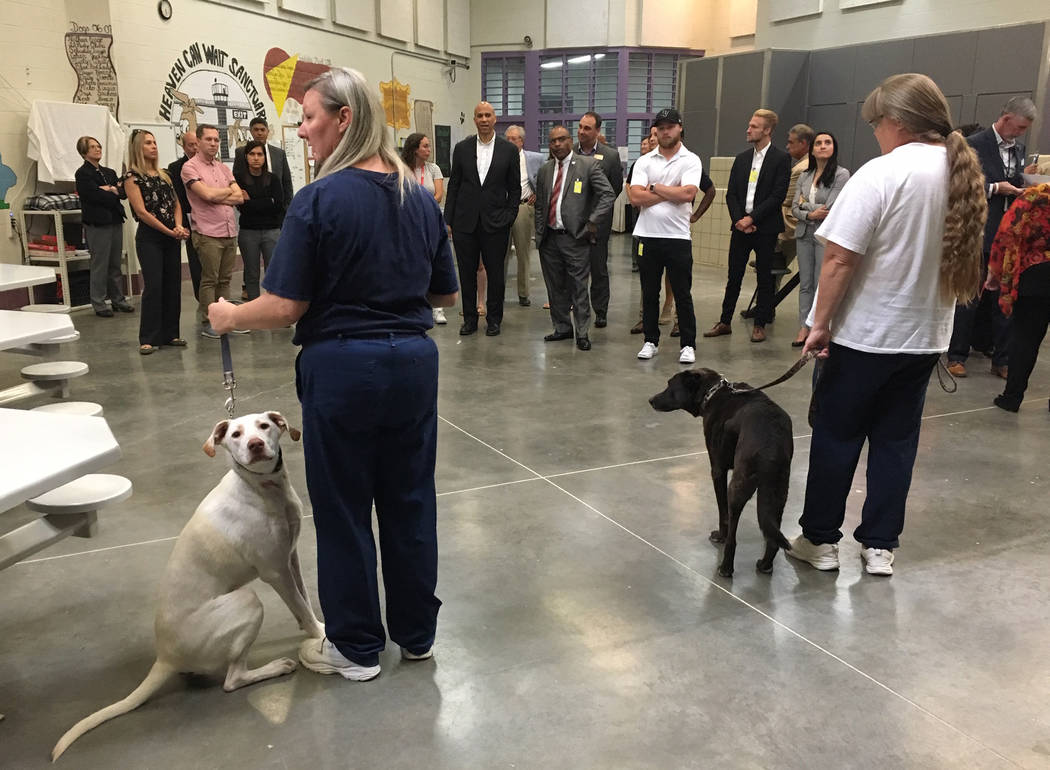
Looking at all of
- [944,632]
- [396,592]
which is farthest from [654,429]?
[396,592]

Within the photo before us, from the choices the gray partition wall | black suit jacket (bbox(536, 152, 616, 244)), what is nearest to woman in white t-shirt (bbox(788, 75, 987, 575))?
black suit jacket (bbox(536, 152, 616, 244))

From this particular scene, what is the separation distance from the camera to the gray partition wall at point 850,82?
9.07m

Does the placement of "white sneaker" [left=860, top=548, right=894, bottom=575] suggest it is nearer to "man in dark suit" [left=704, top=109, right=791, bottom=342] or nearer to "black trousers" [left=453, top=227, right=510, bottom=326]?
"man in dark suit" [left=704, top=109, right=791, bottom=342]

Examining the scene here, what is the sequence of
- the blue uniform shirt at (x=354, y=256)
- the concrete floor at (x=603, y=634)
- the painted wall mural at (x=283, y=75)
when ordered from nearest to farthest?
the blue uniform shirt at (x=354, y=256) → the concrete floor at (x=603, y=634) → the painted wall mural at (x=283, y=75)

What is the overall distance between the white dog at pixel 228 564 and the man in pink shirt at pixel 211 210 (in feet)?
14.8

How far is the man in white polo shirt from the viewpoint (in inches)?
213

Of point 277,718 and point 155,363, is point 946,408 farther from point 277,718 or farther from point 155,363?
point 155,363

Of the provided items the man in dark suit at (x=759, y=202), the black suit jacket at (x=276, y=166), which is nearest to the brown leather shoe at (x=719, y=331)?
the man in dark suit at (x=759, y=202)

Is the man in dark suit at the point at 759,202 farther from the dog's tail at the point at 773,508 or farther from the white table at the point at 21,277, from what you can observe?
the white table at the point at 21,277

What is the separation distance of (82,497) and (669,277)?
170 inches

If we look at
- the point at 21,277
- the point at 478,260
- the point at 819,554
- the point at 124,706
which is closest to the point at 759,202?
the point at 478,260

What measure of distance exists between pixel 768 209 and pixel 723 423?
11.9ft

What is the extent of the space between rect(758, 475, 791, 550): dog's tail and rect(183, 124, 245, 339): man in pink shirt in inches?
192

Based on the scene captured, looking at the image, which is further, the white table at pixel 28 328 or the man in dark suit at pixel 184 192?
the man in dark suit at pixel 184 192
